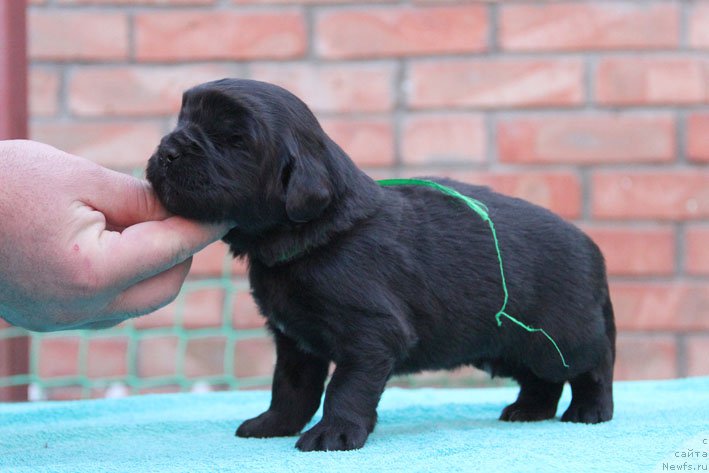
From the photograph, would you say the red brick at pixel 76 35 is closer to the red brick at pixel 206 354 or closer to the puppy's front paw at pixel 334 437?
the red brick at pixel 206 354

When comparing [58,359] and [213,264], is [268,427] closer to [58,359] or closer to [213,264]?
[213,264]

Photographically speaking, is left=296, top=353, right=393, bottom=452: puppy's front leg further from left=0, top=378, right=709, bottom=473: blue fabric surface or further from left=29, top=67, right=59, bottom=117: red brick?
left=29, top=67, right=59, bottom=117: red brick

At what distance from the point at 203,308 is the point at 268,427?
1892mm

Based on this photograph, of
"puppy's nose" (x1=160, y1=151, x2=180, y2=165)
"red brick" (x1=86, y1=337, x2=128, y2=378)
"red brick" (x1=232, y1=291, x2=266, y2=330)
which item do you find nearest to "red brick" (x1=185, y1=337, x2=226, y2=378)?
"red brick" (x1=232, y1=291, x2=266, y2=330)

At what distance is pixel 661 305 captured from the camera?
4.27 metres

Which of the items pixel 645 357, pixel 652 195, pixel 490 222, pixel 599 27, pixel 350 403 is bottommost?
pixel 645 357

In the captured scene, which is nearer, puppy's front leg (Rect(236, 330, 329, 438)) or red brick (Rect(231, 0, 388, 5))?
puppy's front leg (Rect(236, 330, 329, 438))

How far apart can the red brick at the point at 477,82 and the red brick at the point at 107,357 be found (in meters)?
1.80

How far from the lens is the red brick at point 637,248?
426 centimetres

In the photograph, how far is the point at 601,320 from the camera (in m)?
2.69

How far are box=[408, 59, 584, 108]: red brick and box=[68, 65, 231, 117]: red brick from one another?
95 cm

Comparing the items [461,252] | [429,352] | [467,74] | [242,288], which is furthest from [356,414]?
[467,74]

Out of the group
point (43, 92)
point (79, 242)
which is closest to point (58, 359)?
point (43, 92)

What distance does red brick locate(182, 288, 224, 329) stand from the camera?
4344mm
